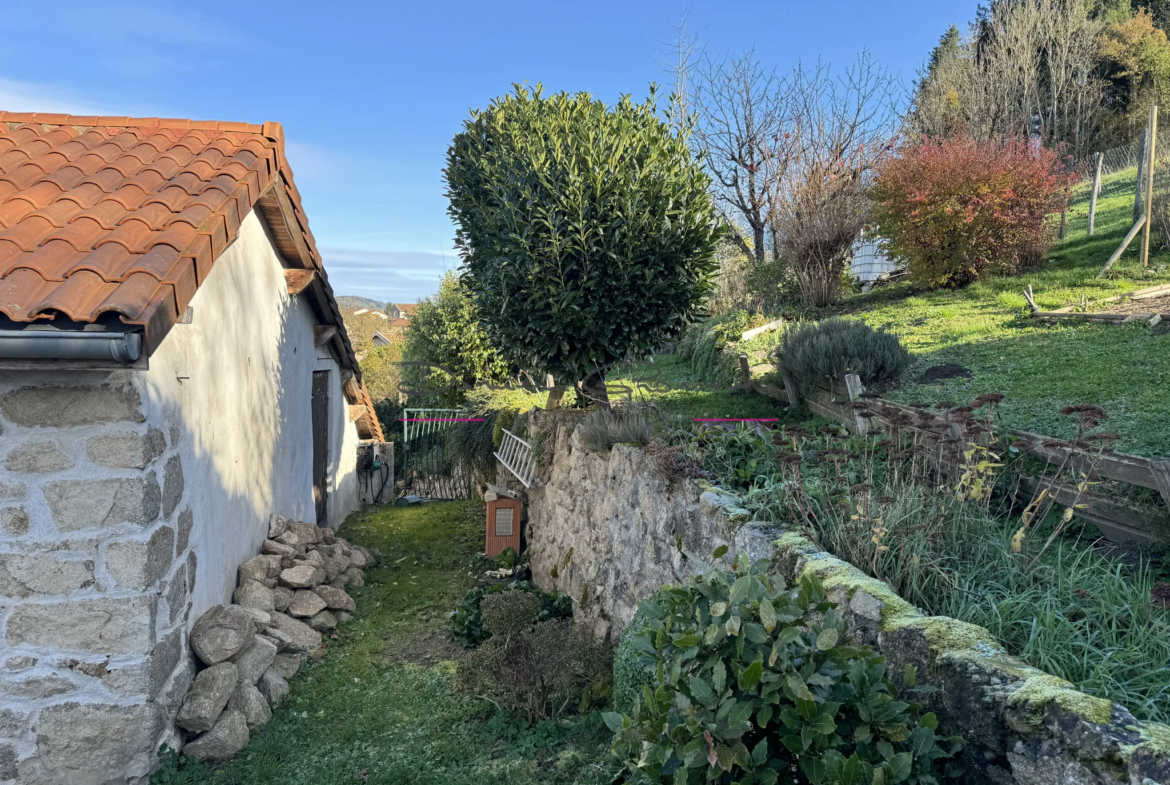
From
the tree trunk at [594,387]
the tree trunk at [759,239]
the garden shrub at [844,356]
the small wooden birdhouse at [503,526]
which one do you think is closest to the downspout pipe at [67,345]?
the tree trunk at [594,387]

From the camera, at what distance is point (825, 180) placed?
1291 cm

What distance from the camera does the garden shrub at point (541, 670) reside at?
4367mm

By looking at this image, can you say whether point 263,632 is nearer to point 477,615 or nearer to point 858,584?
point 477,615

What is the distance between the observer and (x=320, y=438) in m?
9.39

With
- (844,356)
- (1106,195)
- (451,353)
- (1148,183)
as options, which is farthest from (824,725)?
(1106,195)

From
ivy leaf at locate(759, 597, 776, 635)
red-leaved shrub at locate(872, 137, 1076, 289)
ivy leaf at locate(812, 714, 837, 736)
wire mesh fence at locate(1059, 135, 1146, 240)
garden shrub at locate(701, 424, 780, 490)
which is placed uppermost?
wire mesh fence at locate(1059, 135, 1146, 240)

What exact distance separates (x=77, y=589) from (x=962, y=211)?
40.2 feet

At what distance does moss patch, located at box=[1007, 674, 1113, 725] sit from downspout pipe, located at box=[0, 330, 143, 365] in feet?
12.1

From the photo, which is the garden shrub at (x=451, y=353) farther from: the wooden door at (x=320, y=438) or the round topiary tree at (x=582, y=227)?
the round topiary tree at (x=582, y=227)

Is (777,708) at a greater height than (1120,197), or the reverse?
(1120,197)

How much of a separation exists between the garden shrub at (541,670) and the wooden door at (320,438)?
4846 millimetres

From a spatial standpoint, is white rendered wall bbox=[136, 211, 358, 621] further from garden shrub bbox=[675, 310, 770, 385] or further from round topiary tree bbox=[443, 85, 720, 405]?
garden shrub bbox=[675, 310, 770, 385]

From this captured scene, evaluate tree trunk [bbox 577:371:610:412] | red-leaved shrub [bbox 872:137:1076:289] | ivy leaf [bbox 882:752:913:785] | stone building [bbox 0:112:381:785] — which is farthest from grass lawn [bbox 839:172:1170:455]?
stone building [bbox 0:112:381:785]

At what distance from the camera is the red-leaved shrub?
36.9ft
